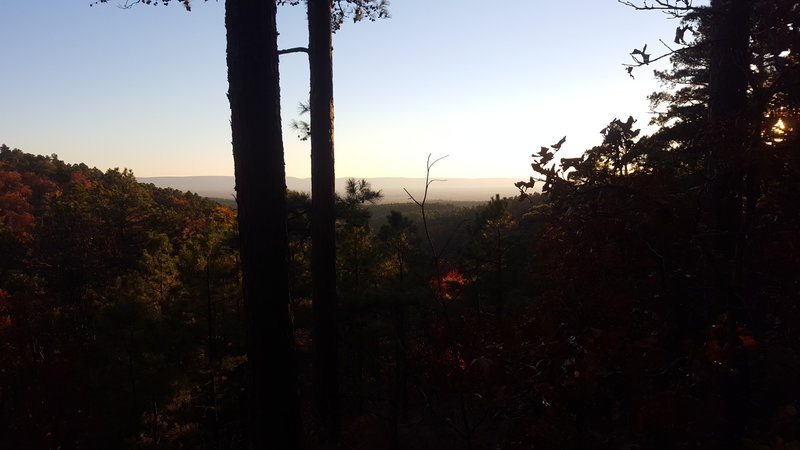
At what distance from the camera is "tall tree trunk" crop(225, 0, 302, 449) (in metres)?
3.04

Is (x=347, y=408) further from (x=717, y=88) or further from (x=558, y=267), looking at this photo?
(x=717, y=88)

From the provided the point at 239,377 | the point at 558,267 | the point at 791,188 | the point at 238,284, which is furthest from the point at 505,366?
the point at 239,377

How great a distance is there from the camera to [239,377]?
58.2ft

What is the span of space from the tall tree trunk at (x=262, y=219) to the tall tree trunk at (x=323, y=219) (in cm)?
319

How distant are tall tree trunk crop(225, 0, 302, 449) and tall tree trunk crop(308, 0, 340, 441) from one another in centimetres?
319

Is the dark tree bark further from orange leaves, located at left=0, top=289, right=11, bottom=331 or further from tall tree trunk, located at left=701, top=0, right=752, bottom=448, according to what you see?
orange leaves, located at left=0, top=289, right=11, bottom=331

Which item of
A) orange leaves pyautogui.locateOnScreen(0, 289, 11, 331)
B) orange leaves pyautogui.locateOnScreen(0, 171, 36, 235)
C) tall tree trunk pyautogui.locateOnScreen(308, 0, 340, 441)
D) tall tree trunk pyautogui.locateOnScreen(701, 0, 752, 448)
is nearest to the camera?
tall tree trunk pyautogui.locateOnScreen(701, 0, 752, 448)

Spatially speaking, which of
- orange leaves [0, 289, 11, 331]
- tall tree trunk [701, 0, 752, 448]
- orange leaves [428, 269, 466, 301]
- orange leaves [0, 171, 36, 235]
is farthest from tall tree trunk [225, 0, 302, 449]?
orange leaves [0, 171, 36, 235]

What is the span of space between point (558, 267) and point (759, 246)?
66.0 inches

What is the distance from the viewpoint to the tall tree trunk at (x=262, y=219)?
3.04 metres

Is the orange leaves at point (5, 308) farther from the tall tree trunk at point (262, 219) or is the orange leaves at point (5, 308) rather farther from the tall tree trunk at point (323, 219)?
the tall tree trunk at point (262, 219)

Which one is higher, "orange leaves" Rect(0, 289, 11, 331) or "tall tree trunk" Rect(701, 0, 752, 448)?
"tall tree trunk" Rect(701, 0, 752, 448)

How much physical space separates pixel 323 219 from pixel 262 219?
346 cm

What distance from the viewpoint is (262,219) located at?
3.13m
